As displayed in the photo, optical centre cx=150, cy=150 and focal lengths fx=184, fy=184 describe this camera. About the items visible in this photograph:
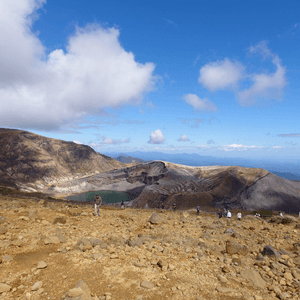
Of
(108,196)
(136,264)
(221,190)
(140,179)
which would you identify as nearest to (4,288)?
(136,264)

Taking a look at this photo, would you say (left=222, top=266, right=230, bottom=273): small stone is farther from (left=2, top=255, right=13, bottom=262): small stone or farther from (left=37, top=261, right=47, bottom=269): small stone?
(left=2, top=255, right=13, bottom=262): small stone

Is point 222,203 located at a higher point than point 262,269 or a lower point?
lower

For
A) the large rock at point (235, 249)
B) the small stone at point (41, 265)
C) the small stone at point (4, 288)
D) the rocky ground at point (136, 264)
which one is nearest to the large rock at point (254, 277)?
the rocky ground at point (136, 264)

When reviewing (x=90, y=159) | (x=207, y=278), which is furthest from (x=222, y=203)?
(x=90, y=159)

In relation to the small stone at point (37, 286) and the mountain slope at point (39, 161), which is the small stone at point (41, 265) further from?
the mountain slope at point (39, 161)

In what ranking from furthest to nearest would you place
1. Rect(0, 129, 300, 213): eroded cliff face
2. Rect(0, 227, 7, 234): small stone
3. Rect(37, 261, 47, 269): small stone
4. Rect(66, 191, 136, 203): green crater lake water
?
Rect(66, 191, 136, 203): green crater lake water → Rect(0, 129, 300, 213): eroded cliff face → Rect(0, 227, 7, 234): small stone → Rect(37, 261, 47, 269): small stone

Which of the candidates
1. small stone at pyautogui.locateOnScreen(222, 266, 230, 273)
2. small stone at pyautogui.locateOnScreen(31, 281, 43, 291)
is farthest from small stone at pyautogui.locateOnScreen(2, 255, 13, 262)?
small stone at pyautogui.locateOnScreen(222, 266, 230, 273)

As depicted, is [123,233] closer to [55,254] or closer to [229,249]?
[55,254]
